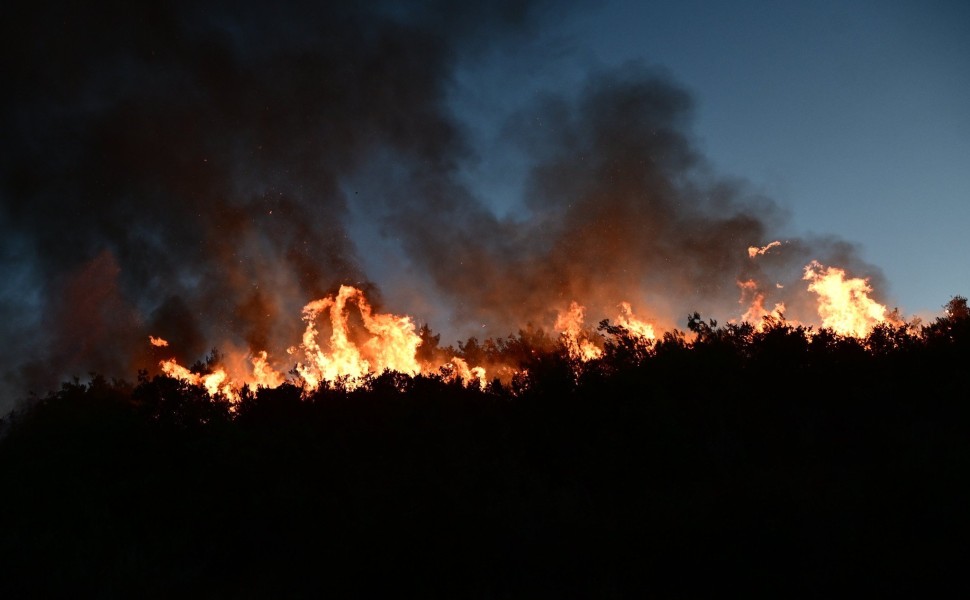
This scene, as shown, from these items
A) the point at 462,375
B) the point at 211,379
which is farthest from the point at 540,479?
the point at 211,379

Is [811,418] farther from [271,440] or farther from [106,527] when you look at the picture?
[106,527]

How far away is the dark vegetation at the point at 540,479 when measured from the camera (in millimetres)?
6777

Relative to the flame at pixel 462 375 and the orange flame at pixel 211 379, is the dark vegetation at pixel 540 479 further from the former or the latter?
the orange flame at pixel 211 379

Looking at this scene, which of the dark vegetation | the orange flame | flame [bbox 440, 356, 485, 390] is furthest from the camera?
the orange flame

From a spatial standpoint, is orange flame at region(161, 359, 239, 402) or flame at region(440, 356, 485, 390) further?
orange flame at region(161, 359, 239, 402)

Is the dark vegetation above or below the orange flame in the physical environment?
below

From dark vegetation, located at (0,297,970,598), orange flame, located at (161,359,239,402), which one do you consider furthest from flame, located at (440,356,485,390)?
orange flame, located at (161,359,239,402)

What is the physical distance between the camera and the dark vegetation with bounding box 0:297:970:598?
6.78m

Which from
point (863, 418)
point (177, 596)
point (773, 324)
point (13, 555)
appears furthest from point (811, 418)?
point (13, 555)

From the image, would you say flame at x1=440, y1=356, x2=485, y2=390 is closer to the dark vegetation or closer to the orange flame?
the dark vegetation

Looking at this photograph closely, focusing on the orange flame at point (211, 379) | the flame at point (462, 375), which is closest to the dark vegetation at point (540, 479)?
the flame at point (462, 375)

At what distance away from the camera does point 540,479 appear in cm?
1023

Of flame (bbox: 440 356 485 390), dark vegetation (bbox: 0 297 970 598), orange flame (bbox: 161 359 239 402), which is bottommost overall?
dark vegetation (bbox: 0 297 970 598)

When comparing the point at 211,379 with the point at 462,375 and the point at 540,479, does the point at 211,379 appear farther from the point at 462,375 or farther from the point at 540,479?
the point at 540,479
